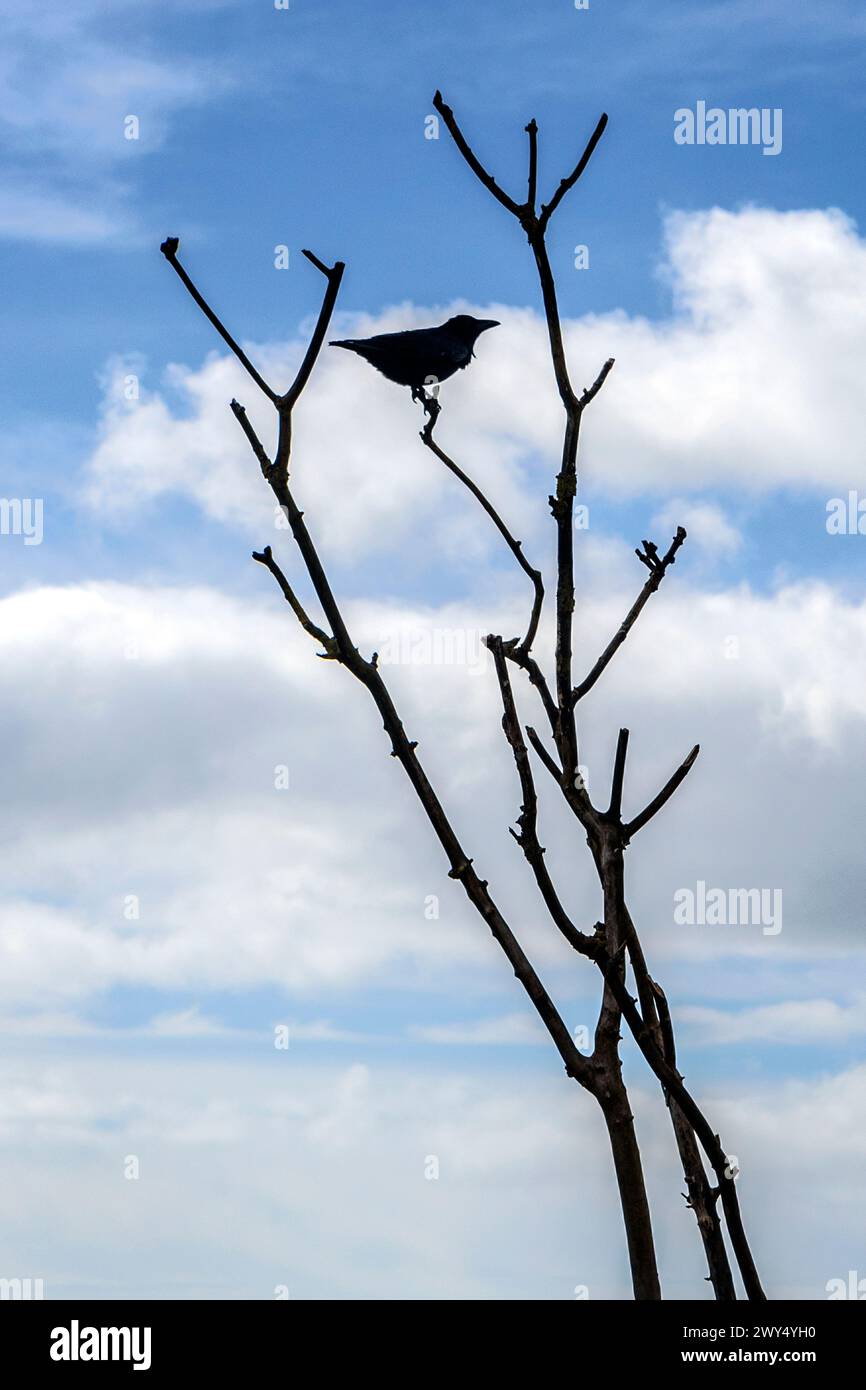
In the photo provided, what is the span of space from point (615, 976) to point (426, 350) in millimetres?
3908

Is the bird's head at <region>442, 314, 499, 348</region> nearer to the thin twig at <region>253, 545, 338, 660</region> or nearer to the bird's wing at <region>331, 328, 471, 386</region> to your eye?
the bird's wing at <region>331, 328, 471, 386</region>

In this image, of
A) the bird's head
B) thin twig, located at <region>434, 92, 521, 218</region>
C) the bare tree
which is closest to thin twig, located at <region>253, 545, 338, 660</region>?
the bare tree

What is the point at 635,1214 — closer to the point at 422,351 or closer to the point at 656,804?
the point at 656,804

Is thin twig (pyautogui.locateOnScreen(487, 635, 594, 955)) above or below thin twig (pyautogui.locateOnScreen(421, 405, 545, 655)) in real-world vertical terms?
below

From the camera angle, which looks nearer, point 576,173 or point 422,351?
point 576,173

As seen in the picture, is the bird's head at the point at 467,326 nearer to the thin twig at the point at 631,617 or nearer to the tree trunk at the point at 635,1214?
the thin twig at the point at 631,617

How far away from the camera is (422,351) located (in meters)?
6.71

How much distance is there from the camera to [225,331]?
12.4 feet

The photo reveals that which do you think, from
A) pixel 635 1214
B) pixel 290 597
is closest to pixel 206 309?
pixel 290 597

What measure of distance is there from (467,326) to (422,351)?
0.94 m

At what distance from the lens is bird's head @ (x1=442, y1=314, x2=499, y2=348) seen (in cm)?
710
